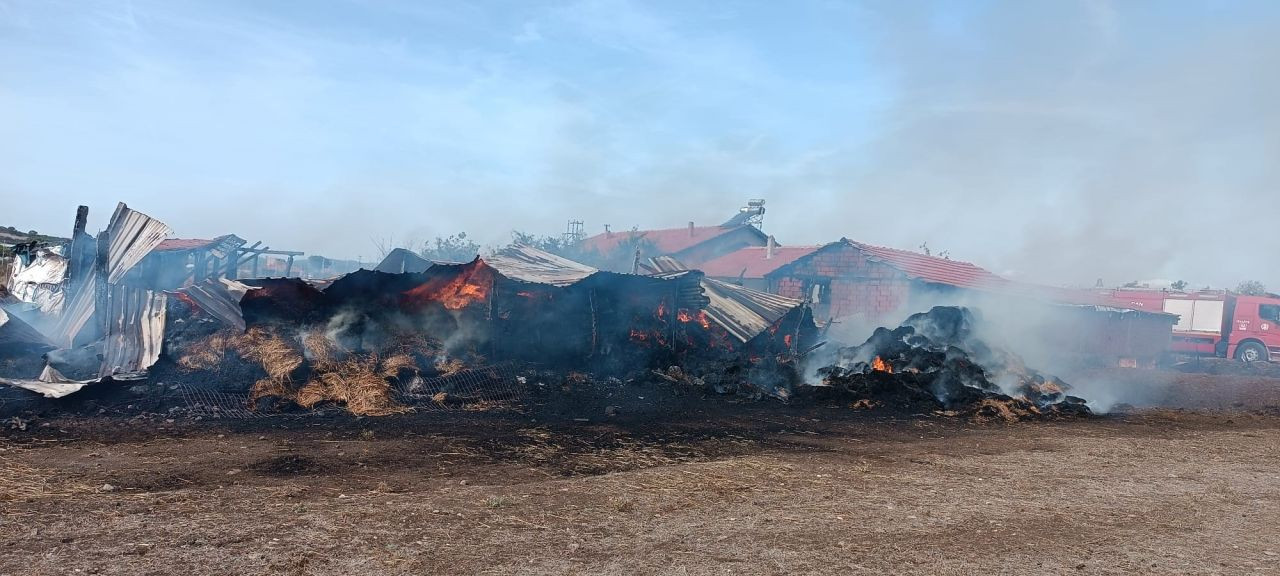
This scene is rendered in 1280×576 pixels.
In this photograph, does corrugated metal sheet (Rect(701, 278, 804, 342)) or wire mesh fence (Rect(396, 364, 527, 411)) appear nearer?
wire mesh fence (Rect(396, 364, 527, 411))

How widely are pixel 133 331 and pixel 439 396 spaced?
463 cm

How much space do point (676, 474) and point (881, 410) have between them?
630cm

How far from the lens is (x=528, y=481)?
7316 mm

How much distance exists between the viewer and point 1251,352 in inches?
1041

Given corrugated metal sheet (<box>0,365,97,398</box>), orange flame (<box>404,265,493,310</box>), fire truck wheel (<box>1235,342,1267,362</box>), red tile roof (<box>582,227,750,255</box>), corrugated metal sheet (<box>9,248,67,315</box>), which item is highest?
red tile roof (<box>582,227,750,255</box>)

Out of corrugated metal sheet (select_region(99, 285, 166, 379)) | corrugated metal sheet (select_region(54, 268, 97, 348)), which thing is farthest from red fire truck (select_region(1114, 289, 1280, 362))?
corrugated metal sheet (select_region(54, 268, 97, 348))

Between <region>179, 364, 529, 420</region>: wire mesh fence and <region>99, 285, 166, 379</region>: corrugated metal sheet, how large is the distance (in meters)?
1.02

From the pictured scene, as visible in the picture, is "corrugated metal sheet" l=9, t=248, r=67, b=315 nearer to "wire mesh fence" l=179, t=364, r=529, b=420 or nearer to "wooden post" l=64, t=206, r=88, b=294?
"wooden post" l=64, t=206, r=88, b=294

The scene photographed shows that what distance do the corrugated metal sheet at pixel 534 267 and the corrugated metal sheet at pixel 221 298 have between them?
4.03 meters

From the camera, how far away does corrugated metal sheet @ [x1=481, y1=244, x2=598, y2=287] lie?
14.1m

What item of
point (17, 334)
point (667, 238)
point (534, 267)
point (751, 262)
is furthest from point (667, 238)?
point (17, 334)

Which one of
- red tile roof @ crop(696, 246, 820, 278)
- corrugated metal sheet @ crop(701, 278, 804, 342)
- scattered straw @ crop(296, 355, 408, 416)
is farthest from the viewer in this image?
red tile roof @ crop(696, 246, 820, 278)

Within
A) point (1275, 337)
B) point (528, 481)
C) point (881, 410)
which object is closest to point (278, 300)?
point (528, 481)

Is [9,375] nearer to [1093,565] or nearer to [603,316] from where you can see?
[603,316]
